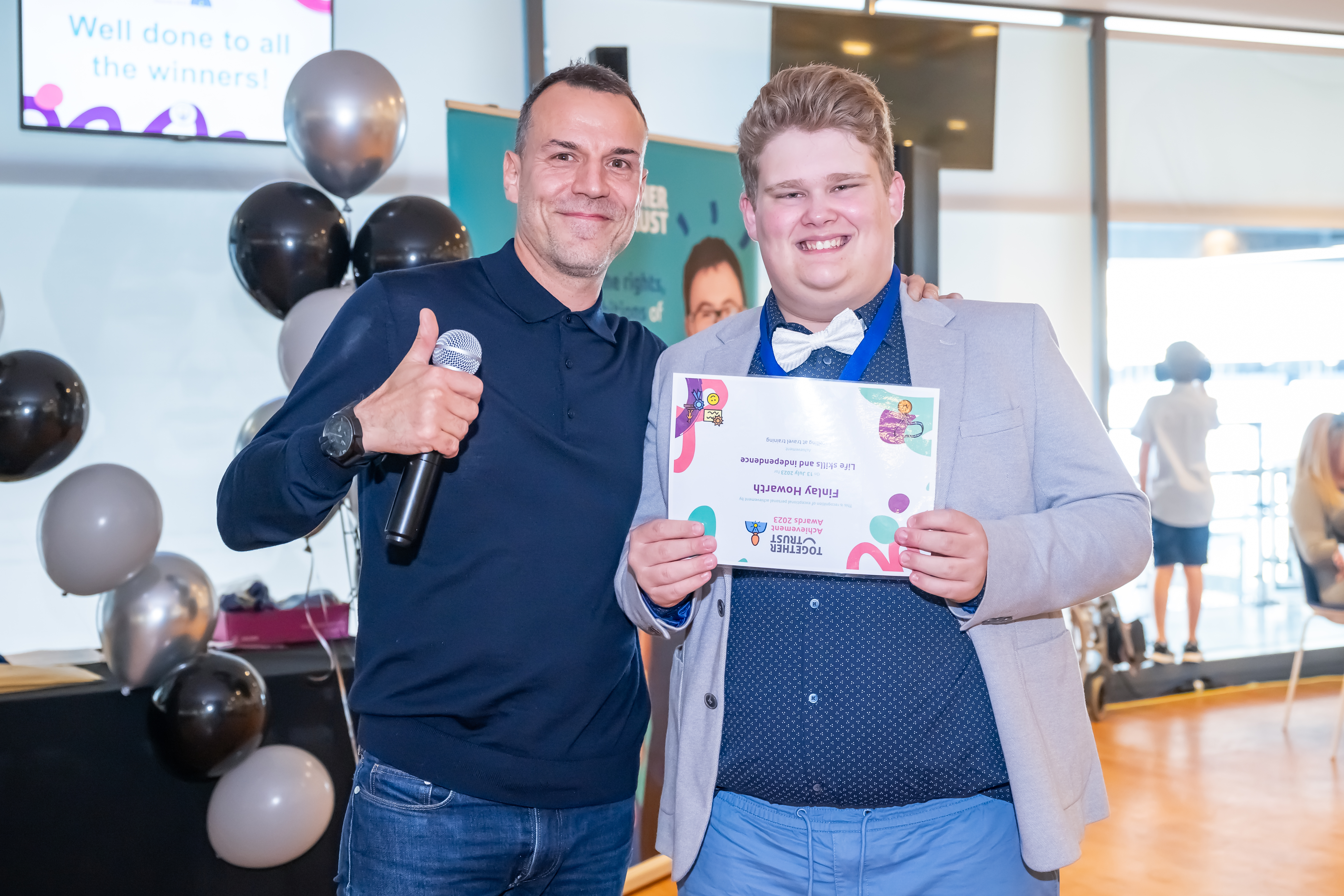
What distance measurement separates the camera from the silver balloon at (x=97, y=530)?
2951 millimetres

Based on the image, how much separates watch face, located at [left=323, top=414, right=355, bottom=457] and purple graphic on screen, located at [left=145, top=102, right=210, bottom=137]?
3215mm

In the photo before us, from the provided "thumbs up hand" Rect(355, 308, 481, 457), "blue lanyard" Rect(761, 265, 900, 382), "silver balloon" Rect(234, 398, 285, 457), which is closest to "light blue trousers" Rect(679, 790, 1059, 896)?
"blue lanyard" Rect(761, 265, 900, 382)

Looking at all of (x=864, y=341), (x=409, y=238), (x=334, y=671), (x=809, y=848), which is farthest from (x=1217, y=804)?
(x=409, y=238)

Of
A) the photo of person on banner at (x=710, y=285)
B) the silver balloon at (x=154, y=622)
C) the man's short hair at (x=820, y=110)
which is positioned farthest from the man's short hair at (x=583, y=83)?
the photo of person on banner at (x=710, y=285)

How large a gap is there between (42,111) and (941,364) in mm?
3990

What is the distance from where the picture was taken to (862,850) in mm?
1463

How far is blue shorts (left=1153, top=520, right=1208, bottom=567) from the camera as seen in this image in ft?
21.2

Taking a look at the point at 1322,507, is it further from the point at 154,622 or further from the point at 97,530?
the point at 97,530

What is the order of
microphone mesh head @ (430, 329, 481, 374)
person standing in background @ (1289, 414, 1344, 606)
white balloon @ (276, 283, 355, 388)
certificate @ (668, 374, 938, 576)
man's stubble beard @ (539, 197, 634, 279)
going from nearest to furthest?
certificate @ (668, 374, 938, 576), microphone mesh head @ (430, 329, 481, 374), man's stubble beard @ (539, 197, 634, 279), white balloon @ (276, 283, 355, 388), person standing in background @ (1289, 414, 1344, 606)

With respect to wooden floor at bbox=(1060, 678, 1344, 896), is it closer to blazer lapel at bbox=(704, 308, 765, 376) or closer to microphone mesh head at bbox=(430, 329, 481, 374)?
blazer lapel at bbox=(704, 308, 765, 376)

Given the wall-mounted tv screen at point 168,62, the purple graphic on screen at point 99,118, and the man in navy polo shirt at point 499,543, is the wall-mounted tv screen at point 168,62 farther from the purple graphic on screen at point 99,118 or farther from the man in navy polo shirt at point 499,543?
the man in navy polo shirt at point 499,543

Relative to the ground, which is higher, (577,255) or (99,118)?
(99,118)

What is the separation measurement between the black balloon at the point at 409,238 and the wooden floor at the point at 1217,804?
10.2 ft

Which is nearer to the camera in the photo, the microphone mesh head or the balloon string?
the microphone mesh head
